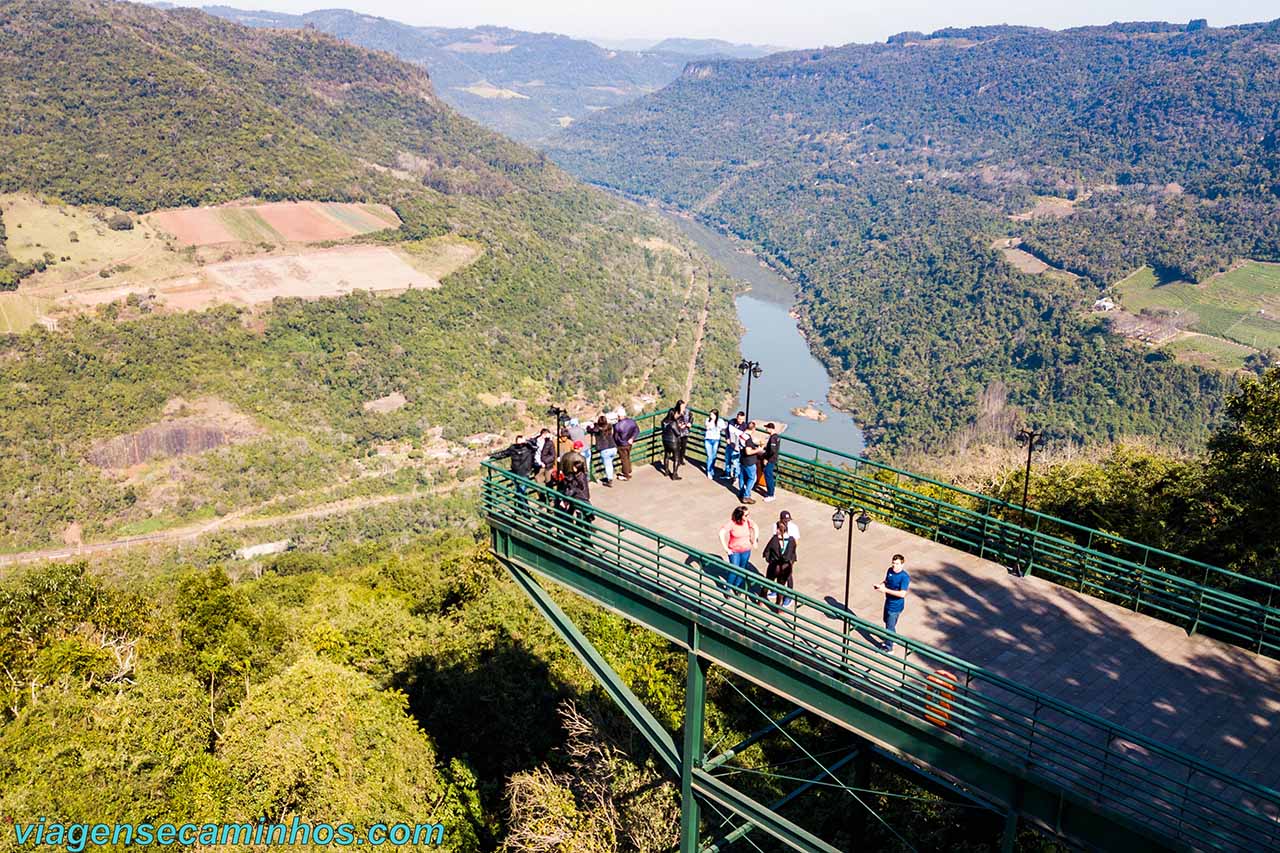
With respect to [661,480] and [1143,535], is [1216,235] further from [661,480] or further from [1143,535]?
[661,480]

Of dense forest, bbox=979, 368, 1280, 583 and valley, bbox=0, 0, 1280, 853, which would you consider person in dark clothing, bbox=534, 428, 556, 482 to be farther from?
dense forest, bbox=979, 368, 1280, 583

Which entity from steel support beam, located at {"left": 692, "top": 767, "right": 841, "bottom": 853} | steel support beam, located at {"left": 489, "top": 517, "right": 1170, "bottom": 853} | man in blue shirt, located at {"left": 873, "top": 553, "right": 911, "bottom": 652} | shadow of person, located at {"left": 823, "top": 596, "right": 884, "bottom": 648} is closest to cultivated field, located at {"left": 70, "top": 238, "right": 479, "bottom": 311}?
steel support beam, located at {"left": 489, "top": 517, "right": 1170, "bottom": 853}

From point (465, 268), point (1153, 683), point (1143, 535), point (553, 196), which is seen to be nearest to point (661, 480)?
point (1153, 683)

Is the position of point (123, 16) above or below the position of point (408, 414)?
above

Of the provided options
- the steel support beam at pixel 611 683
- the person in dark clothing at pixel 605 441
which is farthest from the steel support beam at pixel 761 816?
the person in dark clothing at pixel 605 441

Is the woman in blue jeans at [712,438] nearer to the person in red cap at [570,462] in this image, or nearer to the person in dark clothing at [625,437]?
the person in dark clothing at [625,437]

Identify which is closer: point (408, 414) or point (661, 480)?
point (661, 480)
